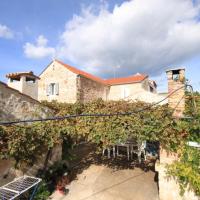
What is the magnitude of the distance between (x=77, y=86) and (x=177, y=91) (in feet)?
45.7

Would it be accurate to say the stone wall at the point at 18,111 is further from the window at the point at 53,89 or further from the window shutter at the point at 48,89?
the window shutter at the point at 48,89

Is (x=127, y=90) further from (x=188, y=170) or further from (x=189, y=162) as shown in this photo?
(x=188, y=170)

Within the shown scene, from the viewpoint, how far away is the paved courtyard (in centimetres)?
848

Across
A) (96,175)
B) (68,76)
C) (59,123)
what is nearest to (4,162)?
(59,123)

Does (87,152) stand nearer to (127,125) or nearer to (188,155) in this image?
(127,125)

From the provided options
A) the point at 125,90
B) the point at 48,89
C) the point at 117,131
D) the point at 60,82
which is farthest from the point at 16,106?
the point at 125,90

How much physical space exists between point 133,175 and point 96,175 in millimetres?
1729

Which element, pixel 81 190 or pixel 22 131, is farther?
pixel 81 190

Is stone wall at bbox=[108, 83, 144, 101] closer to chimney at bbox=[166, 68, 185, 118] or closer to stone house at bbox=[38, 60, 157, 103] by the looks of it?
stone house at bbox=[38, 60, 157, 103]

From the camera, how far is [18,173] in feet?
28.6

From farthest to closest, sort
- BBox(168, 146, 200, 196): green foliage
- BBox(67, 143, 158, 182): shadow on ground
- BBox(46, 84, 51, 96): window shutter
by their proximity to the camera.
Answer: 1. BBox(46, 84, 51, 96): window shutter
2. BBox(67, 143, 158, 182): shadow on ground
3. BBox(168, 146, 200, 196): green foliage

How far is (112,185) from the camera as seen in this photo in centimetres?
918

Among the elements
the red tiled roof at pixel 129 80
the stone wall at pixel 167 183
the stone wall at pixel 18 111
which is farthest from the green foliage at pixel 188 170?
the red tiled roof at pixel 129 80

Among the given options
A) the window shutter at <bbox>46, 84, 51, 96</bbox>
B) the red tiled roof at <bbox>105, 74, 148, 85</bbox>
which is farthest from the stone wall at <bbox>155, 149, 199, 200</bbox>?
the red tiled roof at <bbox>105, 74, 148, 85</bbox>
